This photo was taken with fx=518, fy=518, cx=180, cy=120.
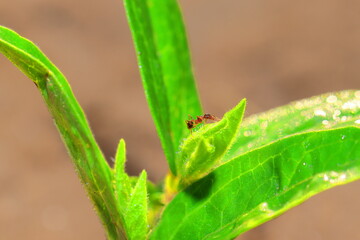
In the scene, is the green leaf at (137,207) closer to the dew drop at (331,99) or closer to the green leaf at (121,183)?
the green leaf at (121,183)

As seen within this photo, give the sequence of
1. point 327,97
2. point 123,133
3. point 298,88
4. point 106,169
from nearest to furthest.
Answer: point 106,169
point 327,97
point 123,133
point 298,88

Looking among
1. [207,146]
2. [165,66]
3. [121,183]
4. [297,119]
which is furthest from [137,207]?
[165,66]

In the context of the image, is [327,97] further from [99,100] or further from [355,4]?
[355,4]

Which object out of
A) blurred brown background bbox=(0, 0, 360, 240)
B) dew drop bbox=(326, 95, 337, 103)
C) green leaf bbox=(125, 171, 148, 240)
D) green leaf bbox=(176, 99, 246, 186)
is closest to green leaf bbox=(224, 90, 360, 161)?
dew drop bbox=(326, 95, 337, 103)

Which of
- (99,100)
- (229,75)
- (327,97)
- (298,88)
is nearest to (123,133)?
(99,100)

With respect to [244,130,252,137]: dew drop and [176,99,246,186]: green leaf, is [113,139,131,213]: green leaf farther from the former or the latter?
[244,130,252,137]: dew drop

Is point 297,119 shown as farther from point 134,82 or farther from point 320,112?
point 134,82
